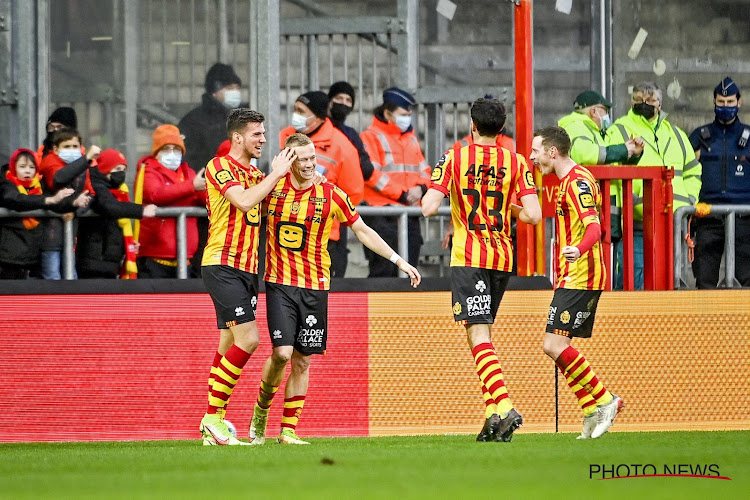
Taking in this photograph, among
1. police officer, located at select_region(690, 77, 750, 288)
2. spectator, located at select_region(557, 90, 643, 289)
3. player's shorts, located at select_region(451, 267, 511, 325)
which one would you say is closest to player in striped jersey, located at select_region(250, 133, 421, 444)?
player's shorts, located at select_region(451, 267, 511, 325)

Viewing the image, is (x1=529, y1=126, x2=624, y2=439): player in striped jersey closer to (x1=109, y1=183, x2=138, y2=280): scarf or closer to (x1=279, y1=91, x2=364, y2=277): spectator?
(x1=279, y1=91, x2=364, y2=277): spectator

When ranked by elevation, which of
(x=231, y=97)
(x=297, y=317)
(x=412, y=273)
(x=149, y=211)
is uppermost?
(x=231, y=97)

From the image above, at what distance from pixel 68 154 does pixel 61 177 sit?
1.27ft

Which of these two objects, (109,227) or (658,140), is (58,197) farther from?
(658,140)

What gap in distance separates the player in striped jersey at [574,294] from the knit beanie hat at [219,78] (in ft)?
9.13

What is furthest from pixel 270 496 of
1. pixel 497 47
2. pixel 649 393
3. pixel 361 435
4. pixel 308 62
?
pixel 497 47

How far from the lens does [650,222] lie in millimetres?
10086

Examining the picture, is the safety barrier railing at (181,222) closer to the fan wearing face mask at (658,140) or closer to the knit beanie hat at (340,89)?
the knit beanie hat at (340,89)

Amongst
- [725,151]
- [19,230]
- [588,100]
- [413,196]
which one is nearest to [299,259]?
[19,230]

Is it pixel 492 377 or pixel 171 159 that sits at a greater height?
pixel 171 159

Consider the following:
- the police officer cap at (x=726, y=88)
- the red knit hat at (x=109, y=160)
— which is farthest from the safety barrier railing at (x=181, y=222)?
the police officer cap at (x=726, y=88)

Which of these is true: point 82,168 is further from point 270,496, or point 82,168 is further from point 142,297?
point 270,496

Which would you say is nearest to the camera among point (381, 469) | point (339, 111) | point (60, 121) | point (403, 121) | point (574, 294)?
point (381, 469)

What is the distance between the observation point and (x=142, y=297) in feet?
32.6
